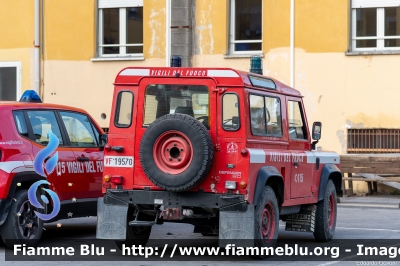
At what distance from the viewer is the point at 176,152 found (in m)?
9.54

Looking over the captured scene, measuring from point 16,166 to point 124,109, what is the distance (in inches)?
62.7

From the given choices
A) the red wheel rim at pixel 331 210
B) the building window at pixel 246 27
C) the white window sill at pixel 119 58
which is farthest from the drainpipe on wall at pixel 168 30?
the red wheel rim at pixel 331 210

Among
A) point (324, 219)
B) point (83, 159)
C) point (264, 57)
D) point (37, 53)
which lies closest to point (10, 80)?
point (37, 53)

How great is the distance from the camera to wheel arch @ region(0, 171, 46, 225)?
34.2 ft

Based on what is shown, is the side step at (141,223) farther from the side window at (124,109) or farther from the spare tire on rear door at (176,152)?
the side window at (124,109)

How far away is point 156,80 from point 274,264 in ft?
8.35

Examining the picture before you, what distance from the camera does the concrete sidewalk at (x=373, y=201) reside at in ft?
59.2

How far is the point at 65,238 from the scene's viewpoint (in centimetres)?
1210

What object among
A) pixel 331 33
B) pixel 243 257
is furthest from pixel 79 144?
pixel 331 33

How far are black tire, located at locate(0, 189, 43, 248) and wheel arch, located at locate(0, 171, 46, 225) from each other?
0.06 metres

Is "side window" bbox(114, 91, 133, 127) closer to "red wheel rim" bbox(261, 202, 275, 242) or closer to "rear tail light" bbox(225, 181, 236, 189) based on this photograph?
"rear tail light" bbox(225, 181, 236, 189)

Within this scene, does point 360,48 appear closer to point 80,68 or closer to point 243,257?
point 80,68

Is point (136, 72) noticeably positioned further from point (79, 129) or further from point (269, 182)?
point (79, 129)

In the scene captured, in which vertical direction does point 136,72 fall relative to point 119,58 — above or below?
below
